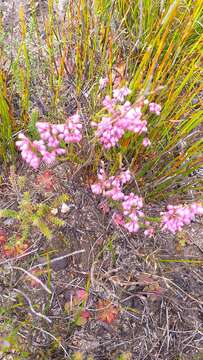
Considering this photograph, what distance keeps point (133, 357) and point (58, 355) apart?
1.13 feet

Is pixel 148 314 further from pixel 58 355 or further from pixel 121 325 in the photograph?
pixel 58 355

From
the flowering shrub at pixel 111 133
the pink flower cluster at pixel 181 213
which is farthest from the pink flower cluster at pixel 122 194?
the pink flower cluster at pixel 181 213

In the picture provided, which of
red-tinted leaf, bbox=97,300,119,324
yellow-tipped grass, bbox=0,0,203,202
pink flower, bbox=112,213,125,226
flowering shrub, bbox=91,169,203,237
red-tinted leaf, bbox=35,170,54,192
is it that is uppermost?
yellow-tipped grass, bbox=0,0,203,202

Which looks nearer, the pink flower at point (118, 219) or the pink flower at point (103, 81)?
the pink flower at point (103, 81)

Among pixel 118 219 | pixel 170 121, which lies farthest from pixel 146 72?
pixel 118 219

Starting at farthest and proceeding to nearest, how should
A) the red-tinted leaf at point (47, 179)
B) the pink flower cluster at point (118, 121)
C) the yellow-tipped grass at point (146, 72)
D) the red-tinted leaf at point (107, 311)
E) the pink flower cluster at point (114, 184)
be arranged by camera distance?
1. the red-tinted leaf at point (47, 179)
2. the red-tinted leaf at point (107, 311)
3. the yellow-tipped grass at point (146, 72)
4. the pink flower cluster at point (114, 184)
5. the pink flower cluster at point (118, 121)

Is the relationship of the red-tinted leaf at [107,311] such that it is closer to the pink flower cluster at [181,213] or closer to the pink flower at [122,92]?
the pink flower cluster at [181,213]

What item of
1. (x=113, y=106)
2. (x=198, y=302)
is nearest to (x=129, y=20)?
(x=113, y=106)

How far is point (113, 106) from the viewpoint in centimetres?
126

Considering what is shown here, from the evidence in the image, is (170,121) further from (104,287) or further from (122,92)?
(104,287)

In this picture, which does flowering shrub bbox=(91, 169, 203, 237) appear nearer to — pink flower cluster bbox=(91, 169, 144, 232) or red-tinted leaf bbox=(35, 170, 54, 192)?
pink flower cluster bbox=(91, 169, 144, 232)

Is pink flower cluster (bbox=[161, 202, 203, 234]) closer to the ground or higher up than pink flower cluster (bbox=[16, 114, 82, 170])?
closer to the ground

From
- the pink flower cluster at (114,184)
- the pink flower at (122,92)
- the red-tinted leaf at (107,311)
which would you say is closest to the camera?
the pink flower at (122,92)

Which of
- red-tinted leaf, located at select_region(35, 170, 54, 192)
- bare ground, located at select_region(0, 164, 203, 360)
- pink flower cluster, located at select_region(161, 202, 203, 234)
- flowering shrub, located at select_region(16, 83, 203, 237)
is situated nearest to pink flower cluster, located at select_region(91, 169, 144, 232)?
flowering shrub, located at select_region(16, 83, 203, 237)
